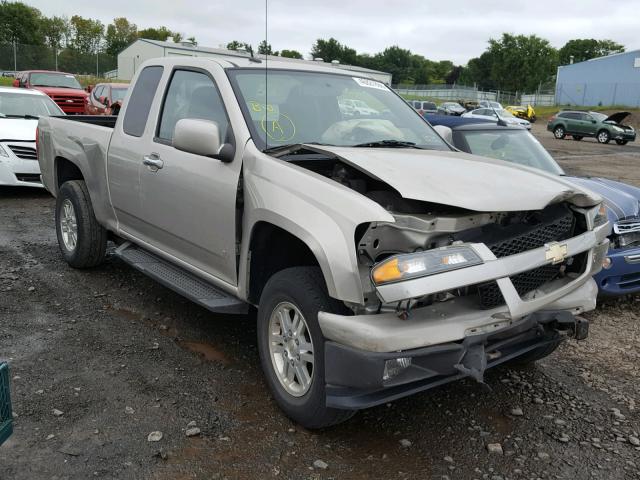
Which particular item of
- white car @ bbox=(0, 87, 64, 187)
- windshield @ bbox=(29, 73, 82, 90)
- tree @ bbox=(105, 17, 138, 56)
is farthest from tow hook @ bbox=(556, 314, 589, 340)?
tree @ bbox=(105, 17, 138, 56)

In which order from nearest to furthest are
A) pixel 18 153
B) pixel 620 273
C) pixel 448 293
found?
1. pixel 448 293
2. pixel 620 273
3. pixel 18 153

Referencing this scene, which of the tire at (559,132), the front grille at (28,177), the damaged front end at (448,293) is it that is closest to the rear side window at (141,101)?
the damaged front end at (448,293)

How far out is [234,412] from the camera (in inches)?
138

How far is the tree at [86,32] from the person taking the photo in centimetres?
8788

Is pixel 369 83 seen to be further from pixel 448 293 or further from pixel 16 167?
pixel 16 167

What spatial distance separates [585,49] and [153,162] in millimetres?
126175

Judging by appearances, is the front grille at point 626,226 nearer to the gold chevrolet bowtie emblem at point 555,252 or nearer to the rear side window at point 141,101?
the gold chevrolet bowtie emblem at point 555,252

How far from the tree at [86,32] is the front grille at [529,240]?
9304 cm

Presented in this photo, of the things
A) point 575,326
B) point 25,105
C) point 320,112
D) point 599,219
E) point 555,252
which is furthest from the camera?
point 25,105

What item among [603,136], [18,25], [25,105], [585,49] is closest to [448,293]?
[25,105]

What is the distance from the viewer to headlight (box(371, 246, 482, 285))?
2.69 metres

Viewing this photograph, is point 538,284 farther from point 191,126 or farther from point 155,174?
point 155,174

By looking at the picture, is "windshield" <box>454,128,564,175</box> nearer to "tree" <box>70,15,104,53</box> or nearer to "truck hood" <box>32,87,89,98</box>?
"truck hood" <box>32,87,89,98</box>

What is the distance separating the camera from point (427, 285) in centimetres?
266
